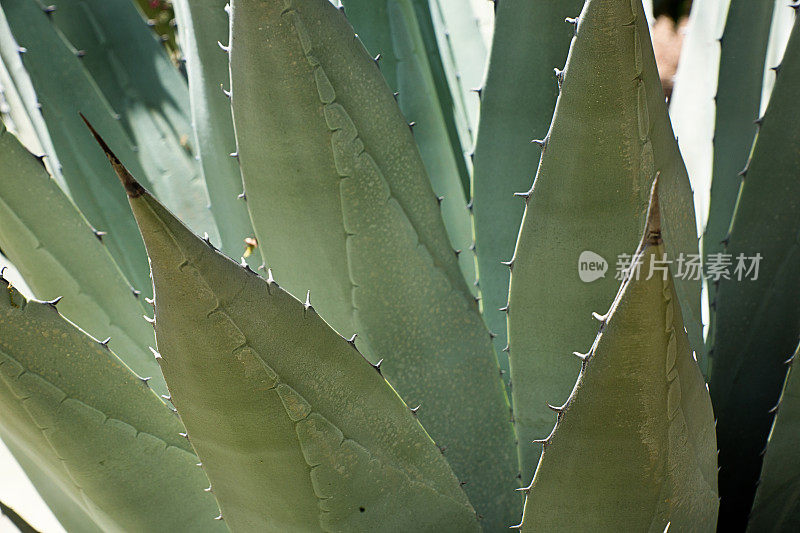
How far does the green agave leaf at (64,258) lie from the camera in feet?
3.07

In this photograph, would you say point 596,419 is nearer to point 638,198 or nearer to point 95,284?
point 638,198

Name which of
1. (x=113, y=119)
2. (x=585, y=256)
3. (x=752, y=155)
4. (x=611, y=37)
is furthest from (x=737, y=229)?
(x=113, y=119)

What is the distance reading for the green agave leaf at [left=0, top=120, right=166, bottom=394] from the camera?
937mm

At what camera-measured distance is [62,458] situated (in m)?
0.73

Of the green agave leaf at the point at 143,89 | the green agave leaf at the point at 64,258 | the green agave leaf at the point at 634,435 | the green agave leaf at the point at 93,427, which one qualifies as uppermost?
the green agave leaf at the point at 143,89

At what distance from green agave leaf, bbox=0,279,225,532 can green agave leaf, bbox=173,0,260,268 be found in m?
0.31

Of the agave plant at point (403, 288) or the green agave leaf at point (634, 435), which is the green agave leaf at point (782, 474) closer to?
the agave plant at point (403, 288)

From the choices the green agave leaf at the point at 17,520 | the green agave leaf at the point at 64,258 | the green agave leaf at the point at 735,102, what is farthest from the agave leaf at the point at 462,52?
the green agave leaf at the point at 17,520

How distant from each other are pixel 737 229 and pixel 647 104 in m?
0.35

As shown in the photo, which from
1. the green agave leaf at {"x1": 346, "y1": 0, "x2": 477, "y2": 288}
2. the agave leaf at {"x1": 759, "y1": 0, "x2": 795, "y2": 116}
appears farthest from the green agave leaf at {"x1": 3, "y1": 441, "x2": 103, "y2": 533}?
the agave leaf at {"x1": 759, "y1": 0, "x2": 795, "y2": 116}

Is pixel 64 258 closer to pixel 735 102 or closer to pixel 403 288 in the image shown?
pixel 403 288

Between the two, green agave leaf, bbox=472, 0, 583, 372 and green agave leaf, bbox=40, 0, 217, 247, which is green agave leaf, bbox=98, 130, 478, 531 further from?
green agave leaf, bbox=40, 0, 217, 247

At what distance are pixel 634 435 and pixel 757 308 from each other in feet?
1.53

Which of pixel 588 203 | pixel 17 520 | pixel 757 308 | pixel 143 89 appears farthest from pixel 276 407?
pixel 143 89
